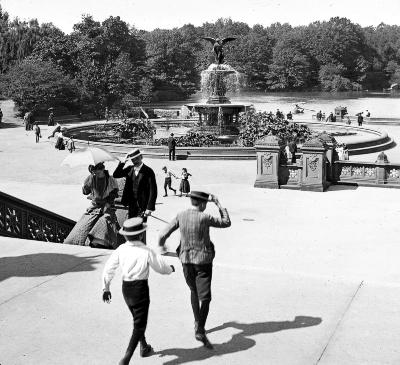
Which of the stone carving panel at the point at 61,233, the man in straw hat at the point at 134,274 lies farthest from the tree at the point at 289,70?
the man in straw hat at the point at 134,274

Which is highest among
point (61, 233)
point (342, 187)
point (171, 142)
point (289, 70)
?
point (289, 70)

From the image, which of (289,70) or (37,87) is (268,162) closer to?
(37,87)

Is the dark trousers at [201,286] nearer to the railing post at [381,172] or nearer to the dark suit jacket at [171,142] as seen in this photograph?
the railing post at [381,172]

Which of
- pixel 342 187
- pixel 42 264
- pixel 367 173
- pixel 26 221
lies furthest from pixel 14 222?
pixel 367 173

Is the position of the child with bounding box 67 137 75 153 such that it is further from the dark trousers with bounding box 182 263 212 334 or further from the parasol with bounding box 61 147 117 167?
the dark trousers with bounding box 182 263 212 334

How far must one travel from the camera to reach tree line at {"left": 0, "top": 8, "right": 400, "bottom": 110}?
5441 cm

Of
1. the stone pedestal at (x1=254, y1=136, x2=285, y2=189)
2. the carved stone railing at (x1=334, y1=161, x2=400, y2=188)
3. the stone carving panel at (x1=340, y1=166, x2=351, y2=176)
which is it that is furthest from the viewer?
the stone carving panel at (x1=340, y1=166, x2=351, y2=176)

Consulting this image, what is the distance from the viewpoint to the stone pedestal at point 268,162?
64.0ft

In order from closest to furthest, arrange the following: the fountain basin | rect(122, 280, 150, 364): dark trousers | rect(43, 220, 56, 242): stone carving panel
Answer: rect(122, 280, 150, 364): dark trousers, rect(43, 220, 56, 242): stone carving panel, the fountain basin

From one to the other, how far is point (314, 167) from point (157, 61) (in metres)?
82.9

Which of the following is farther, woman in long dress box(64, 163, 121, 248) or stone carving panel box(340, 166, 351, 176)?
stone carving panel box(340, 166, 351, 176)

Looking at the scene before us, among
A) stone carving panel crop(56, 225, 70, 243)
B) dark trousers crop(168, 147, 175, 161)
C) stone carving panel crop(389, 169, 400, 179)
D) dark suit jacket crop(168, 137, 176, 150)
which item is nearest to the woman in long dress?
stone carving panel crop(56, 225, 70, 243)

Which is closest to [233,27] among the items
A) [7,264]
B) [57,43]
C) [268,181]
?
[57,43]

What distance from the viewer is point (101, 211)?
9.93 meters
